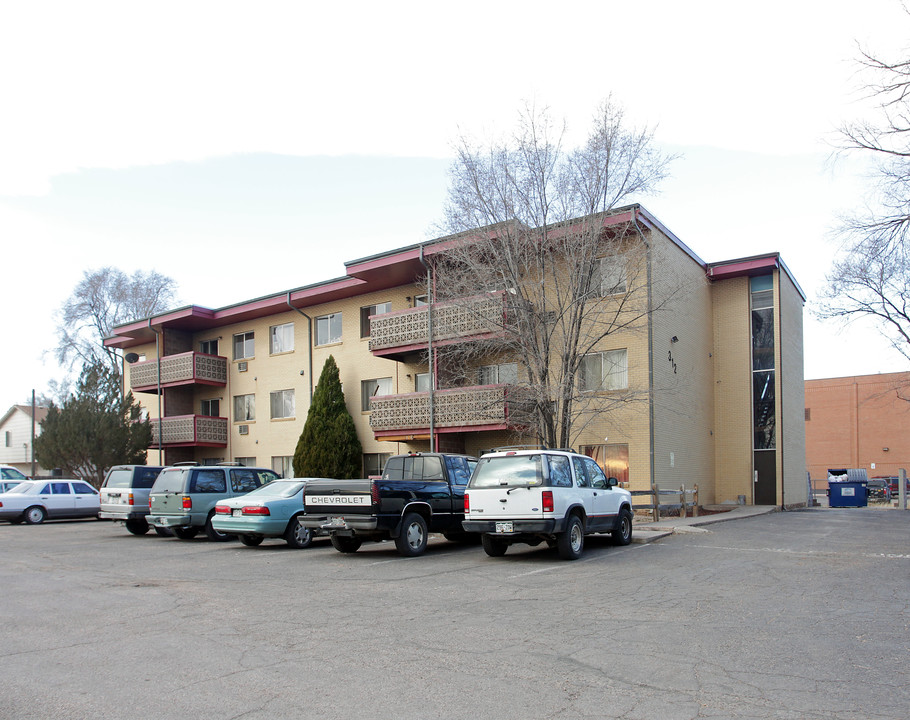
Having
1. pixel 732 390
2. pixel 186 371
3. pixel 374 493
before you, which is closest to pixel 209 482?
pixel 374 493

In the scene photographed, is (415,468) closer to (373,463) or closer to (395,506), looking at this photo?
(395,506)

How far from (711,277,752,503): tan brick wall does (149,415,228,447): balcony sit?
2155 cm

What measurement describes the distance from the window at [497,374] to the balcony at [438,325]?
6.31 feet

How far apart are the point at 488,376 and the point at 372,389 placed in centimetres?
598

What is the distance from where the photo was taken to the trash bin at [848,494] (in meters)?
34.4

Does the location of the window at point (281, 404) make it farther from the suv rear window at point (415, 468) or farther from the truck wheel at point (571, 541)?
the truck wheel at point (571, 541)

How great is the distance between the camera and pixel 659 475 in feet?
78.3

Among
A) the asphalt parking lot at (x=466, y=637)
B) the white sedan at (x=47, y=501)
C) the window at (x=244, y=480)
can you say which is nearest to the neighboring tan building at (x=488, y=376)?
the white sedan at (x=47, y=501)

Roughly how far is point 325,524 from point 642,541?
6.75 meters

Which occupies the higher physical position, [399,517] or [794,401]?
[794,401]

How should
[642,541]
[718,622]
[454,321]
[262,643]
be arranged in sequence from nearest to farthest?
[262,643], [718,622], [642,541], [454,321]

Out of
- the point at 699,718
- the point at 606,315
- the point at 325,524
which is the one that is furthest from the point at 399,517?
the point at 606,315

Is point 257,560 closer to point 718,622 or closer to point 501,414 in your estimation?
point 718,622

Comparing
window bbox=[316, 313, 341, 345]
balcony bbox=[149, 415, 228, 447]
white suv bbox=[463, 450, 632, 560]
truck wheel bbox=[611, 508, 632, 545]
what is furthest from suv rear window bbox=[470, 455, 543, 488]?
balcony bbox=[149, 415, 228, 447]
